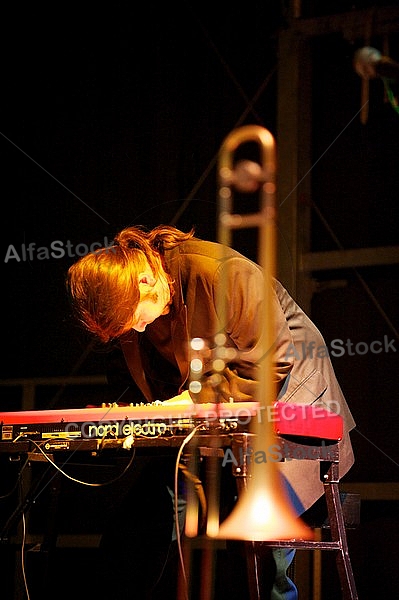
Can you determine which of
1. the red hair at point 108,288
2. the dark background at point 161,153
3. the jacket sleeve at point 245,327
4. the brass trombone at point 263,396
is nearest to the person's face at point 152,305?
the red hair at point 108,288

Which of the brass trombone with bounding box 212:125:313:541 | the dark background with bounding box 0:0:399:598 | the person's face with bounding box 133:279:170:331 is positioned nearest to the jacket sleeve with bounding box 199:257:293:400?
the brass trombone with bounding box 212:125:313:541

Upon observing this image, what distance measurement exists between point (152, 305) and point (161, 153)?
4.25 feet

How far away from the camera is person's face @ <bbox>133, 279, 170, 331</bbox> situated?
272 cm

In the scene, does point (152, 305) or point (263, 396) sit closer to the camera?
point (263, 396)

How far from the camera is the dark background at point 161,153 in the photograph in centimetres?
352

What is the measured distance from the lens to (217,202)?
376 cm

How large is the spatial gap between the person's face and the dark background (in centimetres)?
99

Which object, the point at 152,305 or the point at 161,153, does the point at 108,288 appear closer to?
the point at 152,305

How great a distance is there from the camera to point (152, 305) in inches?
108

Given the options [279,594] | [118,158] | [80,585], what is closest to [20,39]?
[118,158]

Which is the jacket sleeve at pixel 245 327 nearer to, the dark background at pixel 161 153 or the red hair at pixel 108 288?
the red hair at pixel 108 288

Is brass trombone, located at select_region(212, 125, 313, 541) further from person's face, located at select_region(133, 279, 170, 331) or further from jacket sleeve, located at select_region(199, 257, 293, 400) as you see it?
person's face, located at select_region(133, 279, 170, 331)

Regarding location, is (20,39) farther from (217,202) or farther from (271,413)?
(271,413)

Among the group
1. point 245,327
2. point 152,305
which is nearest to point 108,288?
point 152,305
